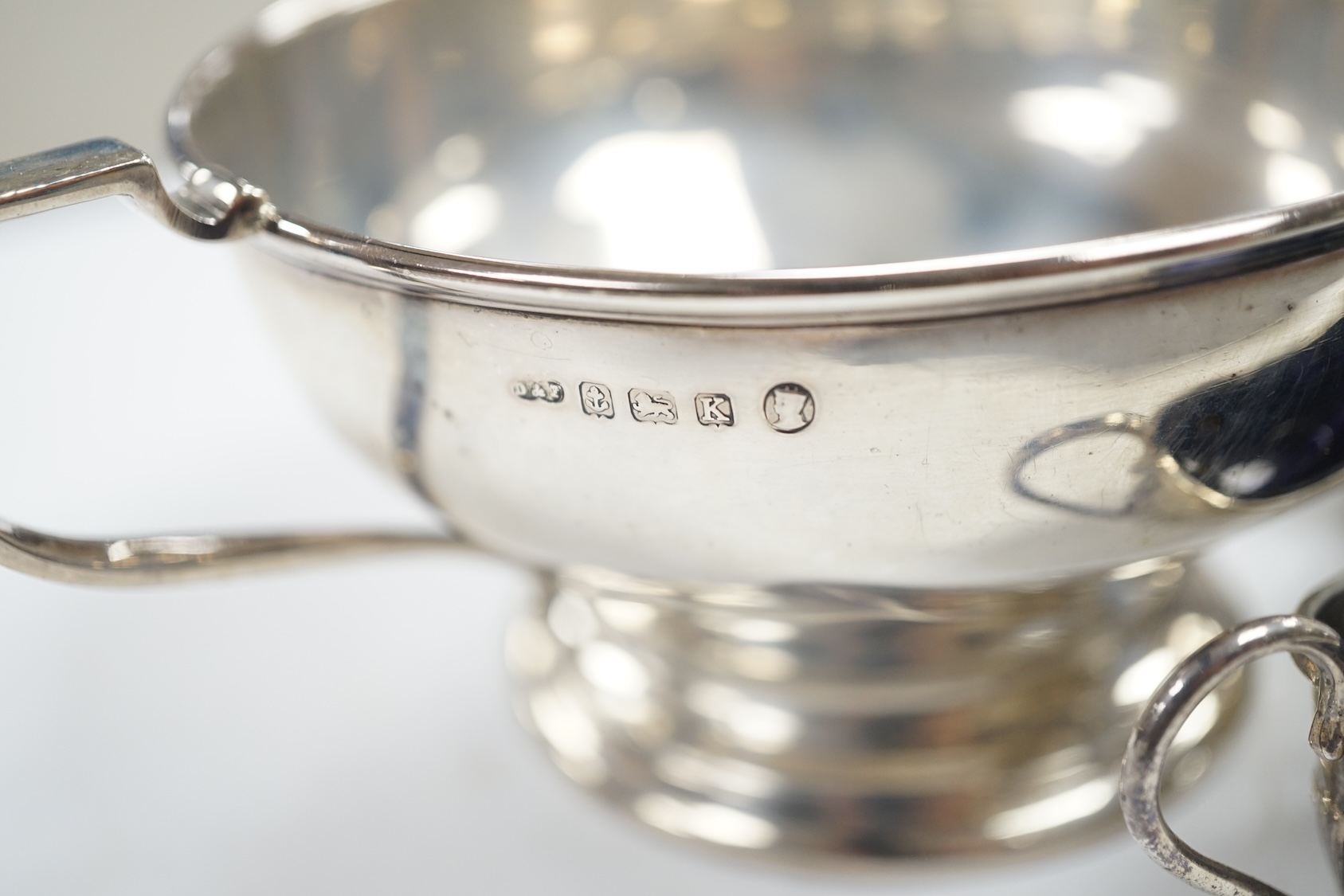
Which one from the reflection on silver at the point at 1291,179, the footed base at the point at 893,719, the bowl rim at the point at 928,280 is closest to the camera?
the bowl rim at the point at 928,280

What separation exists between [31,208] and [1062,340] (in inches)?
9.1

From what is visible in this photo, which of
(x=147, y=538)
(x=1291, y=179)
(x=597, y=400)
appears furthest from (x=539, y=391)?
(x=1291, y=179)

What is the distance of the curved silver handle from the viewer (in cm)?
28

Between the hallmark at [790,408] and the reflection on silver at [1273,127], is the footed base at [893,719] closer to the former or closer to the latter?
the hallmark at [790,408]

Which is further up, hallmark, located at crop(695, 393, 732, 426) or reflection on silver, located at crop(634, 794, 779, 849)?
hallmark, located at crop(695, 393, 732, 426)

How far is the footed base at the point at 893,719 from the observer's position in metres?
0.37

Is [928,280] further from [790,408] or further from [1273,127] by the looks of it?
[1273,127]

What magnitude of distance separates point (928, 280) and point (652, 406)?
0.22 feet

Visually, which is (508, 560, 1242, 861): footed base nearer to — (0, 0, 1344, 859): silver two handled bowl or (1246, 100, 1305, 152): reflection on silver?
(0, 0, 1344, 859): silver two handled bowl

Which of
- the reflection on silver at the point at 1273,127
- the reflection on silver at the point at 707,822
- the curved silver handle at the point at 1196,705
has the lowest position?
the reflection on silver at the point at 707,822

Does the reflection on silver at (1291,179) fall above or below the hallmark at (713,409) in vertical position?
above

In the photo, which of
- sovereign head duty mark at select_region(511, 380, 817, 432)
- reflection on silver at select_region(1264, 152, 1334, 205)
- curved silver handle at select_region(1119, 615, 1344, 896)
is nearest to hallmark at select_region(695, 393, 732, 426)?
sovereign head duty mark at select_region(511, 380, 817, 432)

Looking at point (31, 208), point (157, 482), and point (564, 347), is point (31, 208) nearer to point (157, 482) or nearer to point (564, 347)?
point (564, 347)

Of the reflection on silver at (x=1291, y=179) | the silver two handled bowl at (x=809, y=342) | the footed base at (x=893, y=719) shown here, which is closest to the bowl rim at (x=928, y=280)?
the silver two handled bowl at (x=809, y=342)
